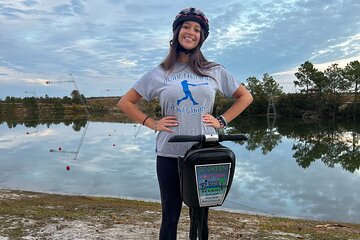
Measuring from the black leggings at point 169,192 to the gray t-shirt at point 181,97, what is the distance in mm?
80

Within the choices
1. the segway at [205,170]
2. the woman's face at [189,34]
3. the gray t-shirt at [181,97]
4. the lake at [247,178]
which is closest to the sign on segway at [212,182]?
the segway at [205,170]

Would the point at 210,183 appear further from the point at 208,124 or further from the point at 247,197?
the point at 247,197

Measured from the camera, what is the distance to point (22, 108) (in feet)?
486

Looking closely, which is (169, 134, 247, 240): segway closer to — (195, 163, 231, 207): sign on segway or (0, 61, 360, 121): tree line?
(195, 163, 231, 207): sign on segway

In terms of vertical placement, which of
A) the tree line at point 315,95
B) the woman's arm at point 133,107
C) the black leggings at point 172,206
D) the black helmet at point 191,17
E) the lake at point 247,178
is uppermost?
the tree line at point 315,95

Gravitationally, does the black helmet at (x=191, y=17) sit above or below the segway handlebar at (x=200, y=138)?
above

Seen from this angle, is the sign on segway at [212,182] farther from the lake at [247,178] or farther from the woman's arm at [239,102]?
the lake at [247,178]

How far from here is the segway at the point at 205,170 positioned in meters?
2.48

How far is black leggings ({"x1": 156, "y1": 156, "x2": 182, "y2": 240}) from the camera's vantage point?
2812 millimetres

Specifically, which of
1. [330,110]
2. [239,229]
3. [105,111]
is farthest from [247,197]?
[105,111]

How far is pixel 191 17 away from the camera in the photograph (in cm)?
278

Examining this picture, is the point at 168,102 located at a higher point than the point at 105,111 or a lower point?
lower

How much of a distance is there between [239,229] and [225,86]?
443 centimetres

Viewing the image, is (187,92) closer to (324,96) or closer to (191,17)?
(191,17)
